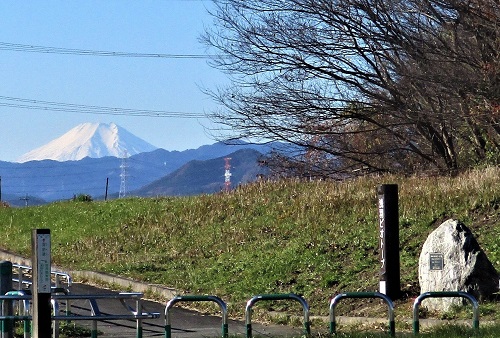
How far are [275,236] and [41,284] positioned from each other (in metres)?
12.4

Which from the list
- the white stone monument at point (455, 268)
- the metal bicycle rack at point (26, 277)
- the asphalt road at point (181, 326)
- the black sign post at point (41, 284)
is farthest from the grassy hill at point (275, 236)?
the black sign post at point (41, 284)

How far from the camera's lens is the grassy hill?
19250mm

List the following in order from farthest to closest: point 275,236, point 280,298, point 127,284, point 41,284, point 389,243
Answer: point 275,236 < point 127,284 < point 389,243 < point 280,298 < point 41,284

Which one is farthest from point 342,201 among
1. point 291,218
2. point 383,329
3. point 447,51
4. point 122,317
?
point 122,317

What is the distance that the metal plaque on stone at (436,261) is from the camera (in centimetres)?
1611

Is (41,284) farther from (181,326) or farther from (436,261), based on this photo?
(436,261)

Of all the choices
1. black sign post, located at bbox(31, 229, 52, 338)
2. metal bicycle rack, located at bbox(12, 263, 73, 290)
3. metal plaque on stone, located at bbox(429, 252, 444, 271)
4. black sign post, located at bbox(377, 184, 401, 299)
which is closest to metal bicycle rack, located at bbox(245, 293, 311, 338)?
black sign post, located at bbox(31, 229, 52, 338)

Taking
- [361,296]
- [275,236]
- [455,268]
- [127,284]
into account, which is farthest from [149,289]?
[361,296]

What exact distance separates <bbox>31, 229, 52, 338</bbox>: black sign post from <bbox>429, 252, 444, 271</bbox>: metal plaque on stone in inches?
272

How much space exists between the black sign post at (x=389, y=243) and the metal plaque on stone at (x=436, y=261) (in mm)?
834

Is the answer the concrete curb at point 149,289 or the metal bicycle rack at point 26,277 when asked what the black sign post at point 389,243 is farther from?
the metal bicycle rack at point 26,277

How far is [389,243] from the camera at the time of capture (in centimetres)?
1695

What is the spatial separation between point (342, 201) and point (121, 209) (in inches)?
A: 439

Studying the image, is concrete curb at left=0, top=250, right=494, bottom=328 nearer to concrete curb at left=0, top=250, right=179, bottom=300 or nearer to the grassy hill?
concrete curb at left=0, top=250, right=179, bottom=300
